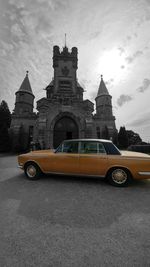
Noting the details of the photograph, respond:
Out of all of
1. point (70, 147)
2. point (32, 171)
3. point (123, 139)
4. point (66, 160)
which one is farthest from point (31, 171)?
point (123, 139)

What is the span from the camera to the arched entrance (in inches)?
957

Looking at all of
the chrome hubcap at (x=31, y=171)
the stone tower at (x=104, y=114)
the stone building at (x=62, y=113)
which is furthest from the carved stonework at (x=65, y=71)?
the chrome hubcap at (x=31, y=171)

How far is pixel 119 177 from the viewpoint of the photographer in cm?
474

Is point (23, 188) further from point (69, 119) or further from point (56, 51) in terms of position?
point (56, 51)

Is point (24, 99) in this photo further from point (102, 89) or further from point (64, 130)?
point (102, 89)

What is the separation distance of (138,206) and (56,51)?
1517 inches

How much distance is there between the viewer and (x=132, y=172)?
454 centimetres

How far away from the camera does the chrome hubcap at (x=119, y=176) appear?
15.4ft

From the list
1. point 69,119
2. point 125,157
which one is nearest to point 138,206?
point 125,157

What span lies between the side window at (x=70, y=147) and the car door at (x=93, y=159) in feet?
0.78

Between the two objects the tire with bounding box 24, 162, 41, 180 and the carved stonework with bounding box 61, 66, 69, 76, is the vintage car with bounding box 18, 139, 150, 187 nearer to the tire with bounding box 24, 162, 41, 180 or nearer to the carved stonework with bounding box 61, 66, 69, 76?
the tire with bounding box 24, 162, 41, 180

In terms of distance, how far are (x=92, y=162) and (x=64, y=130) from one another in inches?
788

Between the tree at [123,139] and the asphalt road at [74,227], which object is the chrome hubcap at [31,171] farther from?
the tree at [123,139]

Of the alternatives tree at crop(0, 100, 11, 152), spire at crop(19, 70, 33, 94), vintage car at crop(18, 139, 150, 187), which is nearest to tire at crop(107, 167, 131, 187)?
vintage car at crop(18, 139, 150, 187)
